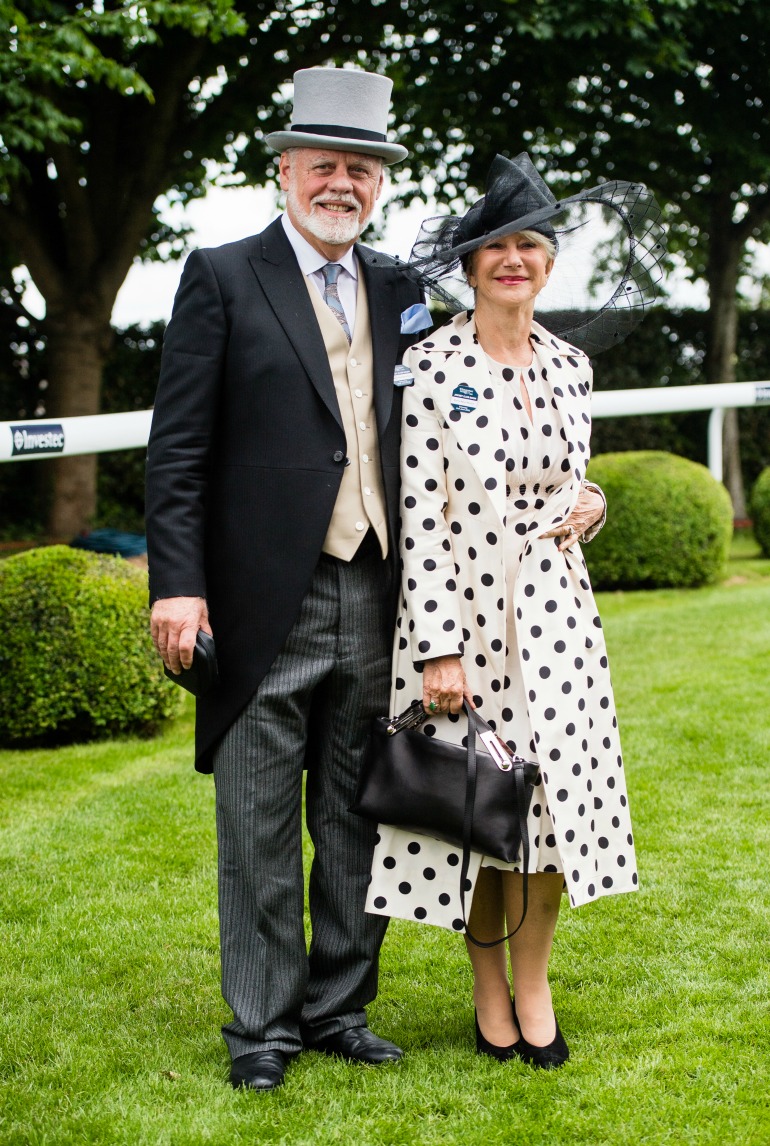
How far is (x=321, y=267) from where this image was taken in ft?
9.59

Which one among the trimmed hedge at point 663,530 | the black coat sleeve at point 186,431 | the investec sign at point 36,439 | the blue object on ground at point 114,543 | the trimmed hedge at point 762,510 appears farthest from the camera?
the trimmed hedge at point 762,510

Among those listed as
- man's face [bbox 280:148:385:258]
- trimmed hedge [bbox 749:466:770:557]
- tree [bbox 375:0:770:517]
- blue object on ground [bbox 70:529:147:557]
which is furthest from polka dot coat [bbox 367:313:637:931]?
trimmed hedge [bbox 749:466:770:557]

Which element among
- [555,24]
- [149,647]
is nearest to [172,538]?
[149,647]

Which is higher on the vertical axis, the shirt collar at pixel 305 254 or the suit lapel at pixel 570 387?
the shirt collar at pixel 305 254

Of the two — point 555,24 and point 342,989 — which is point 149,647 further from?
point 555,24

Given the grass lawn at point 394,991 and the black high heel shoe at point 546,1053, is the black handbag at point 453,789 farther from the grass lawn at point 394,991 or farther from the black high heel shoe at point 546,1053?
the grass lawn at point 394,991

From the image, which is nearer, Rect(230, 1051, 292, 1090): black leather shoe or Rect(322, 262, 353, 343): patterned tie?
Rect(230, 1051, 292, 1090): black leather shoe

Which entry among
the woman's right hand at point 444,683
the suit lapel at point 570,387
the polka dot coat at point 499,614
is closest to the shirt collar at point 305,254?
the polka dot coat at point 499,614

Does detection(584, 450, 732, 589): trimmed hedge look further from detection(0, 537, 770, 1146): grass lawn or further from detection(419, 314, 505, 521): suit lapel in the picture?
detection(419, 314, 505, 521): suit lapel

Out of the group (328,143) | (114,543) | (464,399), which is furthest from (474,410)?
(114,543)

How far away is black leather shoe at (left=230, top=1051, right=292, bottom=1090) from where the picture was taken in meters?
2.79

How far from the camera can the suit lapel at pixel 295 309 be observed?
2816 millimetres

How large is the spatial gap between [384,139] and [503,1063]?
217 cm

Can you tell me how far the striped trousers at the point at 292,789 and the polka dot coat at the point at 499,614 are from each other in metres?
0.11
